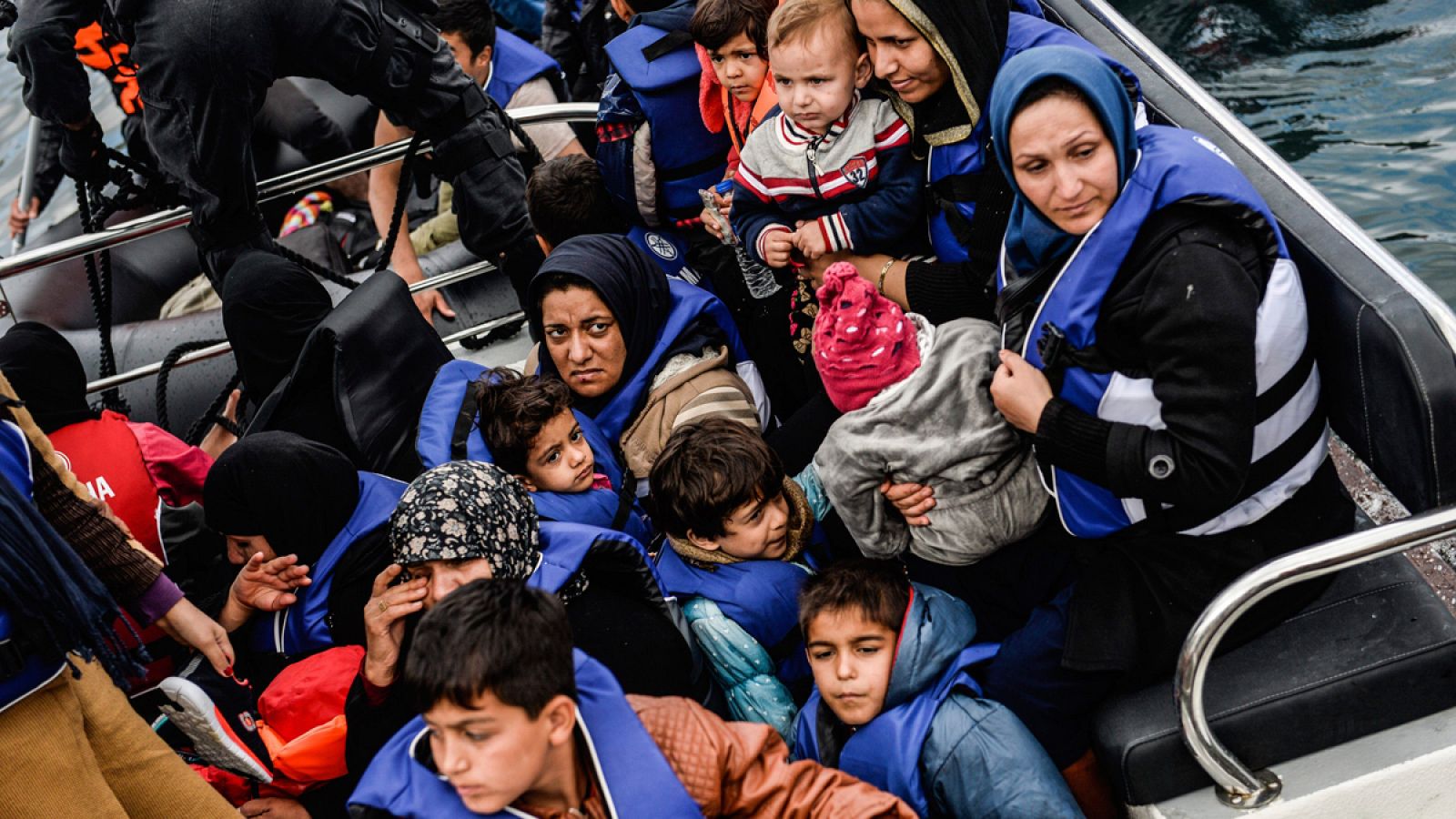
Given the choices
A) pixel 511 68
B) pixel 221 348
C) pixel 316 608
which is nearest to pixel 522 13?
pixel 511 68

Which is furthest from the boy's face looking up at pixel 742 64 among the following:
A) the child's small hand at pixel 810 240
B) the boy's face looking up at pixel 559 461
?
the boy's face looking up at pixel 559 461

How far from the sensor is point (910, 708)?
2.22 meters

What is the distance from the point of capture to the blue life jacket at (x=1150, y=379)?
197 cm

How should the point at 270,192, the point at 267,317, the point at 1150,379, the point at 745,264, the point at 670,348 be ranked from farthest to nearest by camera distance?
the point at 270,192, the point at 267,317, the point at 745,264, the point at 670,348, the point at 1150,379

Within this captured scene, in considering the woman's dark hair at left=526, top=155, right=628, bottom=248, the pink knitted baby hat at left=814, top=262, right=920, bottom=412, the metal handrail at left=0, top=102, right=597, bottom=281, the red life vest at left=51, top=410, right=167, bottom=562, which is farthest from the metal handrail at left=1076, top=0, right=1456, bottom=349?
the red life vest at left=51, top=410, right=167, bottom=562

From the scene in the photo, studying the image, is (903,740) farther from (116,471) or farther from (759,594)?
(116,471)

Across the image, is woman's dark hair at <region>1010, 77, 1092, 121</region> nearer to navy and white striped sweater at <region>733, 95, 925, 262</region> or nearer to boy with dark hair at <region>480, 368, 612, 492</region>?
navy and white striped sweater at <region>733, 95, 925, 262</region>

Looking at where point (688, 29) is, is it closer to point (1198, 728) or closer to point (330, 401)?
point (330, 401)

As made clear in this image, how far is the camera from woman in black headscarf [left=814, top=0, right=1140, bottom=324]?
2.49 m

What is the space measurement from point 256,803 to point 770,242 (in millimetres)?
1628

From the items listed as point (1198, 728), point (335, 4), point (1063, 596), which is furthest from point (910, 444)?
point (335, 4)

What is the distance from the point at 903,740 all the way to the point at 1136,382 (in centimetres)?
74

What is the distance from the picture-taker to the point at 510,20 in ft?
20.2

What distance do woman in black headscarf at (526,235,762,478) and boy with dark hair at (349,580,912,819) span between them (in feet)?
3.36
